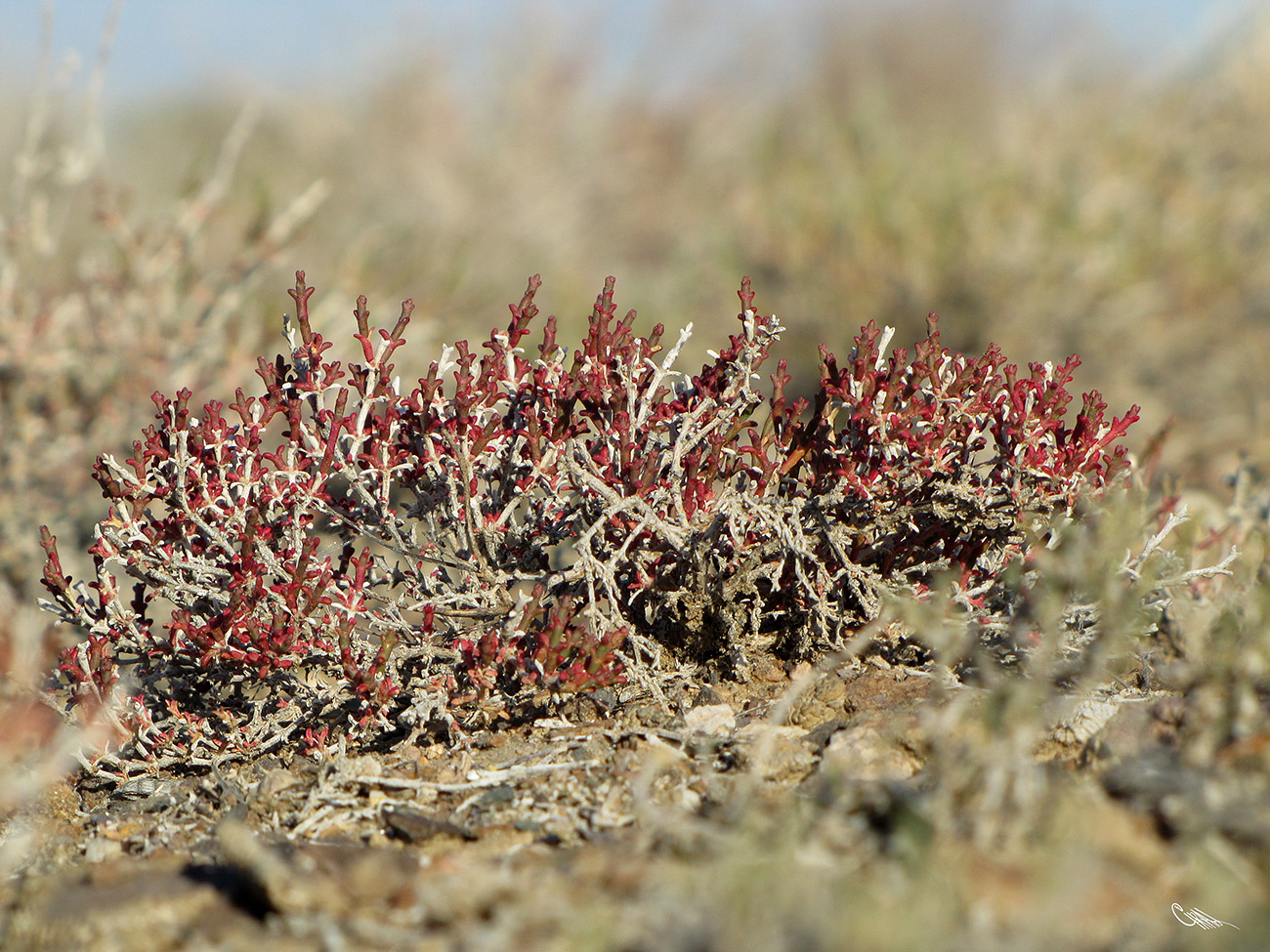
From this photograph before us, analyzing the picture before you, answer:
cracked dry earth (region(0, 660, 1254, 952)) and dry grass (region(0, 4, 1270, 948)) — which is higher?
dry grass (region(0, 4, 1270, 948))

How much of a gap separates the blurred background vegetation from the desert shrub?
1415 mm

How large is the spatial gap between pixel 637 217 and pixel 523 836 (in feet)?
37.3

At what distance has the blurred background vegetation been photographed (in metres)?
5.39

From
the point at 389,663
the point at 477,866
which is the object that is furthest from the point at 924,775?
the point at 389,663

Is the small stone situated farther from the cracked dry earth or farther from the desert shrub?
the desert shrub

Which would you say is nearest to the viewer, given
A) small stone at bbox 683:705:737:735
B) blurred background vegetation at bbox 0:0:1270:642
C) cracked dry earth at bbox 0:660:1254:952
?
cracked dry earth at bbox 0:660:1254:952

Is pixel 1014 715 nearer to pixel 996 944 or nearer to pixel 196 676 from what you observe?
pixel 996 944

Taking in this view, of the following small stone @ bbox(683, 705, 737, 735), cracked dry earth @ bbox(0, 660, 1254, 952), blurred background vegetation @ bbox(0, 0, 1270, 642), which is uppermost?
blurred background vegetation @ bbox(0, 0, 1270, 642)

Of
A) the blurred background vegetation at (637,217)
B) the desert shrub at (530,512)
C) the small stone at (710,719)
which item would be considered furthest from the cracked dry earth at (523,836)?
the blurred background vegetation at (637,217)

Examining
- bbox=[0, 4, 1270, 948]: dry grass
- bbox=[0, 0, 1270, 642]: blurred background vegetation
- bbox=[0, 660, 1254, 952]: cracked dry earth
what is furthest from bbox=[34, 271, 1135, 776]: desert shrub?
bbox=[0, 0, 1270, 642]: blurred background vegetation

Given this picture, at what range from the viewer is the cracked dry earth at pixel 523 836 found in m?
1.51

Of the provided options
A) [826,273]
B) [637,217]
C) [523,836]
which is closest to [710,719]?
[523,836]

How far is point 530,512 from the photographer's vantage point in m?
2.60

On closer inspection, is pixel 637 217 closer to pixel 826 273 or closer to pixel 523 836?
pixel 826 273
